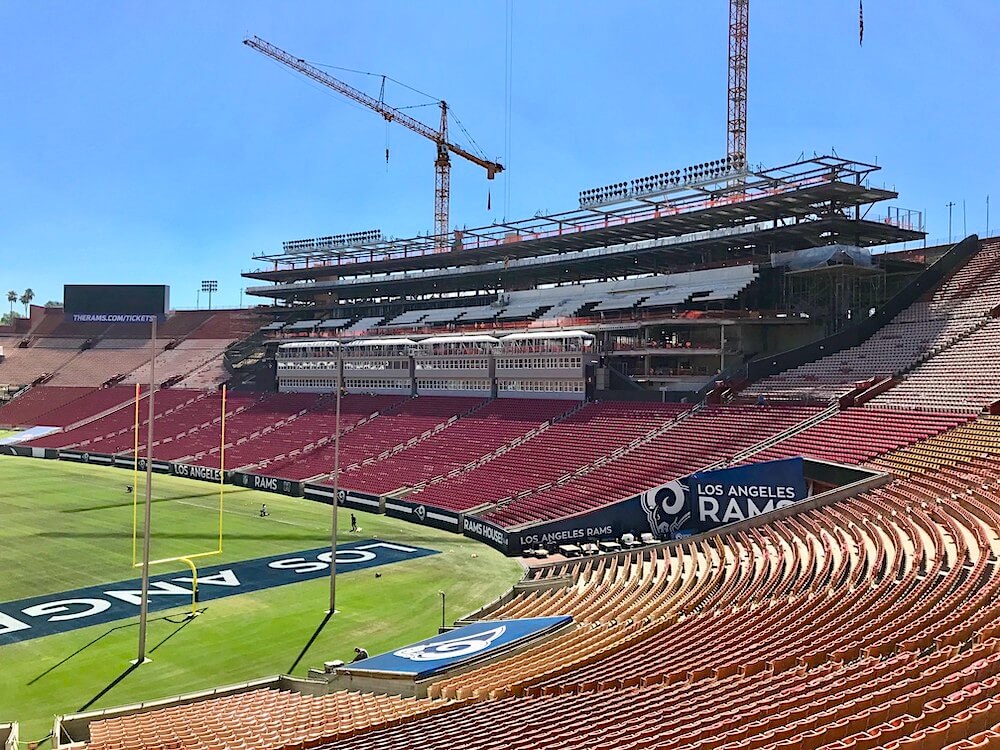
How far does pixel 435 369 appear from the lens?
6644 centimetres

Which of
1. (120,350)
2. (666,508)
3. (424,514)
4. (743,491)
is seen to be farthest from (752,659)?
(120,350)

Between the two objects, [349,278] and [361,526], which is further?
[349,278]

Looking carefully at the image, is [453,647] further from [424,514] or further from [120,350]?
[120,350]

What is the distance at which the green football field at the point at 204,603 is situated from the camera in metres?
22.4

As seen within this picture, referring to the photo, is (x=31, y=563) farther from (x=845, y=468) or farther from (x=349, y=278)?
(x=349, y=278)

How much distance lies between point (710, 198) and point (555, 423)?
1832 centimetres

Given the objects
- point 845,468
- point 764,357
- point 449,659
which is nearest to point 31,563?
point 449,659

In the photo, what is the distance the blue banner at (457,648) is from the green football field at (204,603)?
326 cm

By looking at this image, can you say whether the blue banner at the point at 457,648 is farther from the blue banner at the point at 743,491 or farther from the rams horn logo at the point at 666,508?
the rams horn logo at the point at 666,508

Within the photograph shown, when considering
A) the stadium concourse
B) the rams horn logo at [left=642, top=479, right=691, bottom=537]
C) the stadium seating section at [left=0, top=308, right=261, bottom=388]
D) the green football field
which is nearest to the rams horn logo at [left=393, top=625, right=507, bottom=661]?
the stadium concourse

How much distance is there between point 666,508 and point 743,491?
3.70 m

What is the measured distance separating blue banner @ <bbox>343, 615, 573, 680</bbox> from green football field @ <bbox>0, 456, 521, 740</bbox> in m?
3.26

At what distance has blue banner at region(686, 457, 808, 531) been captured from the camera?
33.4 meters

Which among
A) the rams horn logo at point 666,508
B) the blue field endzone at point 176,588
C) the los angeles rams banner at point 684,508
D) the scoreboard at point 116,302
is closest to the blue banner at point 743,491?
the los angeles rams banner at point 684,508
